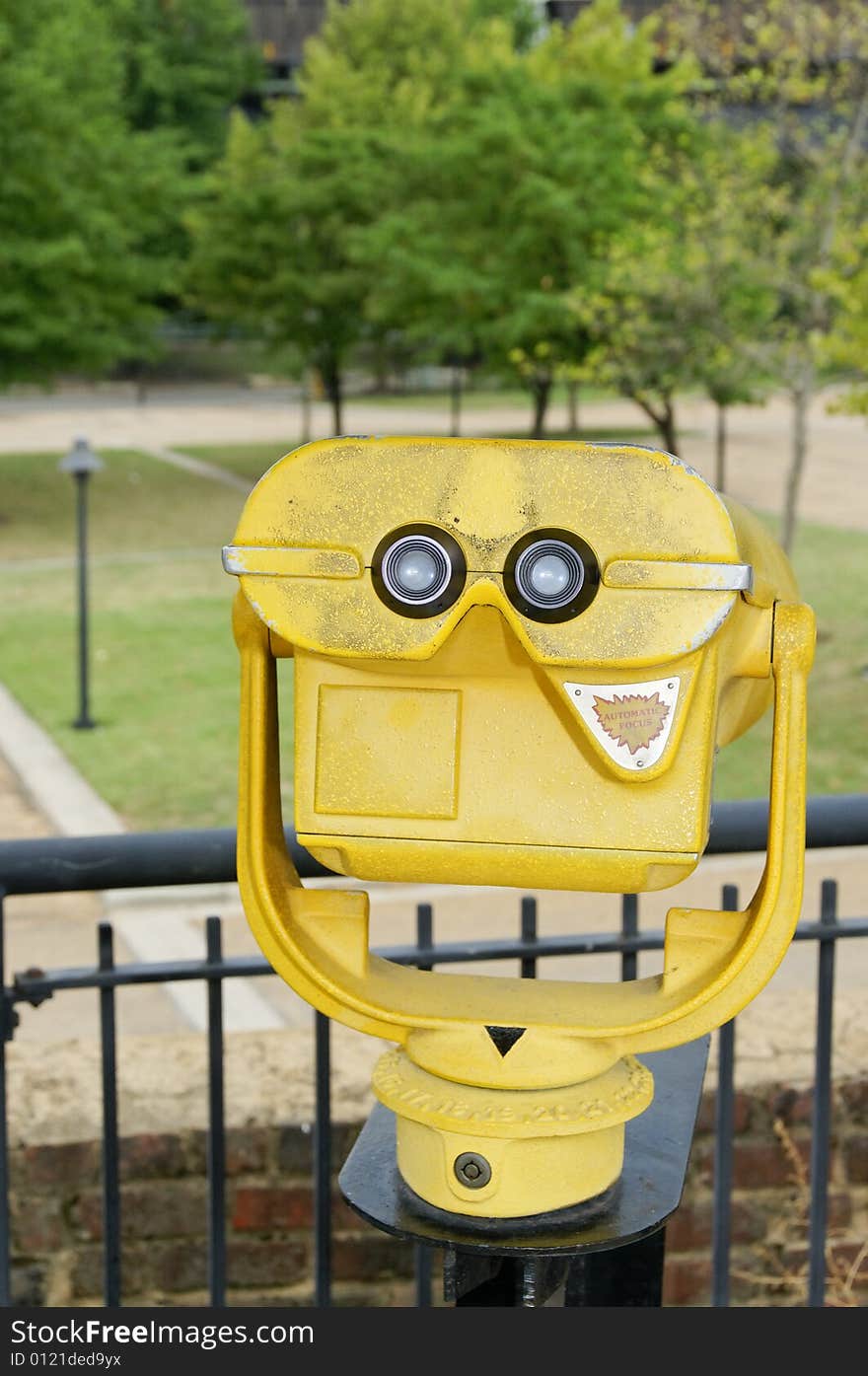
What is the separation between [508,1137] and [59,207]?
20.5m

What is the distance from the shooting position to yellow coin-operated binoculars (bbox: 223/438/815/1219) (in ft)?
4.58

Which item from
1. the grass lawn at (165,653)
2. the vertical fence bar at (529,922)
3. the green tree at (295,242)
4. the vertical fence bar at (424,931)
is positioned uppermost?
the green tree at (295,242)

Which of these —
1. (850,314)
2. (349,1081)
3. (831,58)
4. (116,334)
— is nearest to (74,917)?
(349,1081)

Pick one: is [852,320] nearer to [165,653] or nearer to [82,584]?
[165,653]

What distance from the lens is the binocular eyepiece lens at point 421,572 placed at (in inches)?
55.1

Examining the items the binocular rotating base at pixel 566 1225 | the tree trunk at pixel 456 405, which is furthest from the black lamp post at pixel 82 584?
the tree trunk at pixel 456 405

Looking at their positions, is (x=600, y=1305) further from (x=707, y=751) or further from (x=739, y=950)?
(x=707, y=751)

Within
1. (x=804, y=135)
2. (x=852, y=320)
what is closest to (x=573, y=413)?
(x=804, y=135)

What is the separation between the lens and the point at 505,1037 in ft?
5.08

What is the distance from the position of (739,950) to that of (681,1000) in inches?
2.7

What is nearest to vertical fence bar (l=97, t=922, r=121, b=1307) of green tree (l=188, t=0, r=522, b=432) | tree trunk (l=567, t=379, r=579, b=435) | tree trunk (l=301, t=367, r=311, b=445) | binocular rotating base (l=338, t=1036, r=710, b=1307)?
binocular rotating base (l=338, t=1036, r=710, b=1307)

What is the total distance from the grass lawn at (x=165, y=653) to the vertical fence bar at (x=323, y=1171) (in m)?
7.44

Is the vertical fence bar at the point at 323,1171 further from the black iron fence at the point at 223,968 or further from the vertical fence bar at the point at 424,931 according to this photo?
the vertical fence bar at the point at 424,931

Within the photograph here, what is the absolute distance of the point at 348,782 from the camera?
147 cm
